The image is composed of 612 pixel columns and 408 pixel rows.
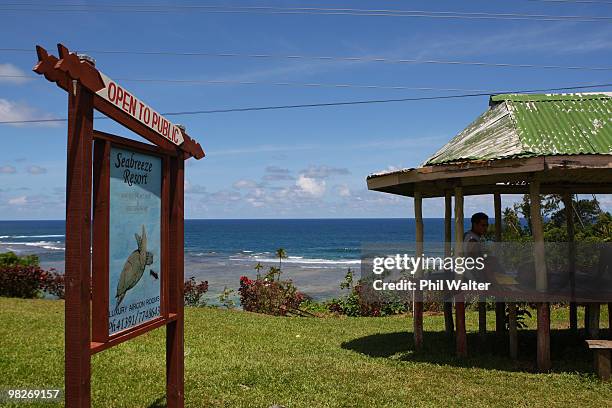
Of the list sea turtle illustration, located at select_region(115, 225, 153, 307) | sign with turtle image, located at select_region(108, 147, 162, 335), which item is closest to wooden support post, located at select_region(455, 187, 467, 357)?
sign with turtle image, located at select_region(108, 147, 162, 335)

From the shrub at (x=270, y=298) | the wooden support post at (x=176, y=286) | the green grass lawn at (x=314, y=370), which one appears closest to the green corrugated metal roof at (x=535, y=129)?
the green grass lawn at (x=314, y=370)

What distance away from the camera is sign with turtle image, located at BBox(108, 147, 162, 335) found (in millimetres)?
4414

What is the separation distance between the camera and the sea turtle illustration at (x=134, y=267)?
178 inches

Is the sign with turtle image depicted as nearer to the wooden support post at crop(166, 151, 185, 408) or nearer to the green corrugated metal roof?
the wooden support post at crop(166, 151, 185, 408)

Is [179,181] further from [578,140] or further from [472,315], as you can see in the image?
[472,315]

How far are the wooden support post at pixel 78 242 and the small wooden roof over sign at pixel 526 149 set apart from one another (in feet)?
17.7

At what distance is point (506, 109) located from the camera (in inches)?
384

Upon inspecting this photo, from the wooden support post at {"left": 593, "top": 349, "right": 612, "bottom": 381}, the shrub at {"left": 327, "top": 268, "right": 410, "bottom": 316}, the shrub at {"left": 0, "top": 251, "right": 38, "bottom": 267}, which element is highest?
the shrub at {"left": 0, "top": 251, "right": 38, "bottom": 267}

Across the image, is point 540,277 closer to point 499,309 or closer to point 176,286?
point 499,309

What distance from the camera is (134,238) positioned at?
4.71 meters

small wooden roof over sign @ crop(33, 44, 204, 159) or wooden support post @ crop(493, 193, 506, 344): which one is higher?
small wooden roof over sign @ crop(33, 44, 204, 159)

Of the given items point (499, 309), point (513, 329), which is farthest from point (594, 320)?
point (499, 309)

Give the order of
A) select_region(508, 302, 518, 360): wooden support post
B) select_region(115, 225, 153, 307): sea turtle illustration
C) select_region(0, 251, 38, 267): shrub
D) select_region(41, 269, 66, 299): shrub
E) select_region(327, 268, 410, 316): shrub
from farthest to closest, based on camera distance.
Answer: select_region(0, 251, 38, 267): shrub, select_region(41, 269, 66, 299): shrub, select_region(327, 268, 410, 316): shrub, select_region(508, 302, 518, 360): wooden support post, select_region(115, 225, 153, 307): sea turtle illustration

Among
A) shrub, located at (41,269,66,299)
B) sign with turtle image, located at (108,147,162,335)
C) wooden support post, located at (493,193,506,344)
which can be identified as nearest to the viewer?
sign with turtle image, located at (108,147,162,335)
